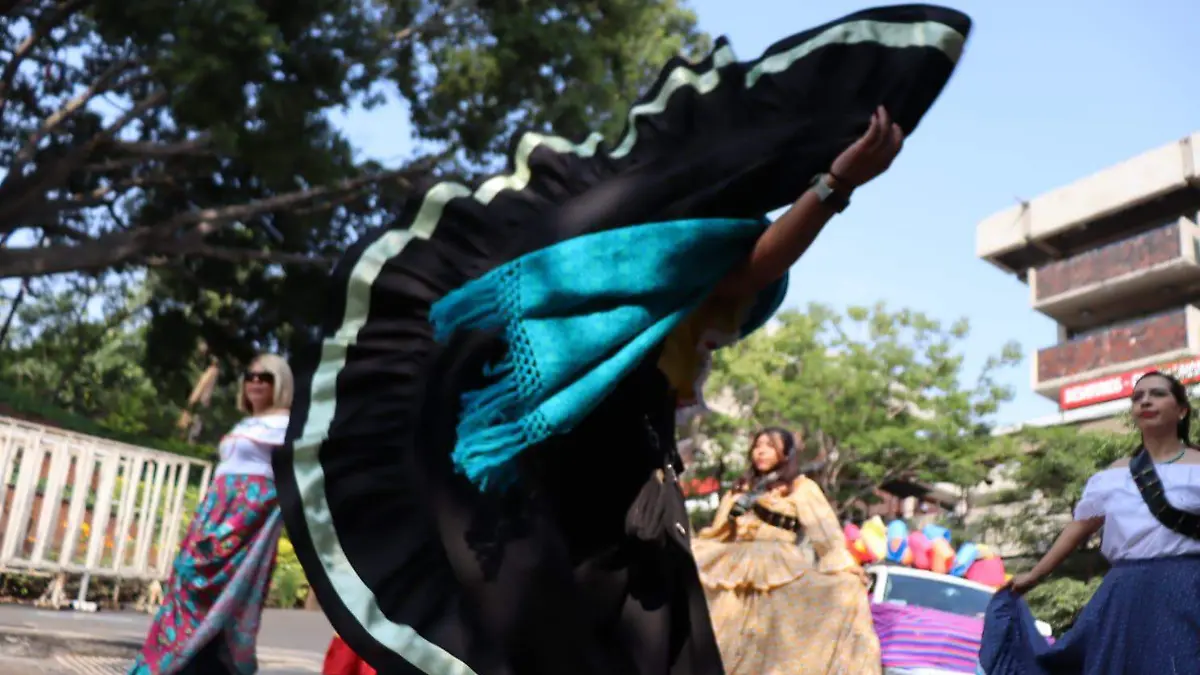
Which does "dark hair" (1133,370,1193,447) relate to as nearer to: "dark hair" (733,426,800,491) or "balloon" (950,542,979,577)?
"dark hair" (733,426,800,491)

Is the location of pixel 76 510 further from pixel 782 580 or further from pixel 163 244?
pixel 782 580

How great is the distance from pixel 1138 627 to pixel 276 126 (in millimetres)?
9487

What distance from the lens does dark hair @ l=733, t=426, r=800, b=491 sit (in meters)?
6.71

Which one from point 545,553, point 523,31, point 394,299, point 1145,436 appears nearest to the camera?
point 545,553

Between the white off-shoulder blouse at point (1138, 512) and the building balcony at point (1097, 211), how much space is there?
37460 mm

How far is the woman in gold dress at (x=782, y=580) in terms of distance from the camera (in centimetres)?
616

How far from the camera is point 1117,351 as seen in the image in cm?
4084

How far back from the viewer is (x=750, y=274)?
2.13m

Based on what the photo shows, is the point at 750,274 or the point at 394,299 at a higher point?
the point at 750,274

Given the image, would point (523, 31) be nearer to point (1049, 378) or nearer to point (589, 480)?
point (589, 480)

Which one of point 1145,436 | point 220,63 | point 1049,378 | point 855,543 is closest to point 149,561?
point 220,63

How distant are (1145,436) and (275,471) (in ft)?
10.9

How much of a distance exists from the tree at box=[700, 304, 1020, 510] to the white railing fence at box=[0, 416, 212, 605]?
1937cm

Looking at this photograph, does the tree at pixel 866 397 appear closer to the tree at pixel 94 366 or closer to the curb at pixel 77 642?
the tree at pixel 94 366
